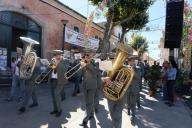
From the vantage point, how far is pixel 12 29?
17188 mm

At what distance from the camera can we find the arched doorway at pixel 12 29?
53.5 feet

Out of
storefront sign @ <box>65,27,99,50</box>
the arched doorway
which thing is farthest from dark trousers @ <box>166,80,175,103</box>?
storefront sign @ <box>65,27,99,50</box>

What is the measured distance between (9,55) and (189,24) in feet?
35.8

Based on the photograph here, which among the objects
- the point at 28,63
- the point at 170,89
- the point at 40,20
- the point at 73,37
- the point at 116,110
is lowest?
the point at 170,89

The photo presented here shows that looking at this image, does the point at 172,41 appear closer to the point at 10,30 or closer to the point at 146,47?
the point at 10,30

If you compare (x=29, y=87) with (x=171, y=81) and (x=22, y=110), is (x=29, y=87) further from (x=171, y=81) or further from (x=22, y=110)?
(x=171, y=81)

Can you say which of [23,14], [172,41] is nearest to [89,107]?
[172,41]

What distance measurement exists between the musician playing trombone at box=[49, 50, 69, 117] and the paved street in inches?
12.5

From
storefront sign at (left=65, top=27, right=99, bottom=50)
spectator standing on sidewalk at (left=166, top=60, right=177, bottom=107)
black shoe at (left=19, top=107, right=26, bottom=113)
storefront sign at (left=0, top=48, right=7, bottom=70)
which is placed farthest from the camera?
storefront sign at (left=65, top=27, right=99, bottom=50)

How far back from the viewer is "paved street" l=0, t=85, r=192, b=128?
8.12 m

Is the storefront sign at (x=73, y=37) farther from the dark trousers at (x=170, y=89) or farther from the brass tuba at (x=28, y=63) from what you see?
the brass tuba at (x=28, y=63)

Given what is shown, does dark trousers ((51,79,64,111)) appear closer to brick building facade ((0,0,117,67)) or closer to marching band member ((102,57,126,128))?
marching band member ((102,57,126,128))

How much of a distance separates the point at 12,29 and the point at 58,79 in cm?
917

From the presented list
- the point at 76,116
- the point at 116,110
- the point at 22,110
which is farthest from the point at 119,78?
the point at 22,110
